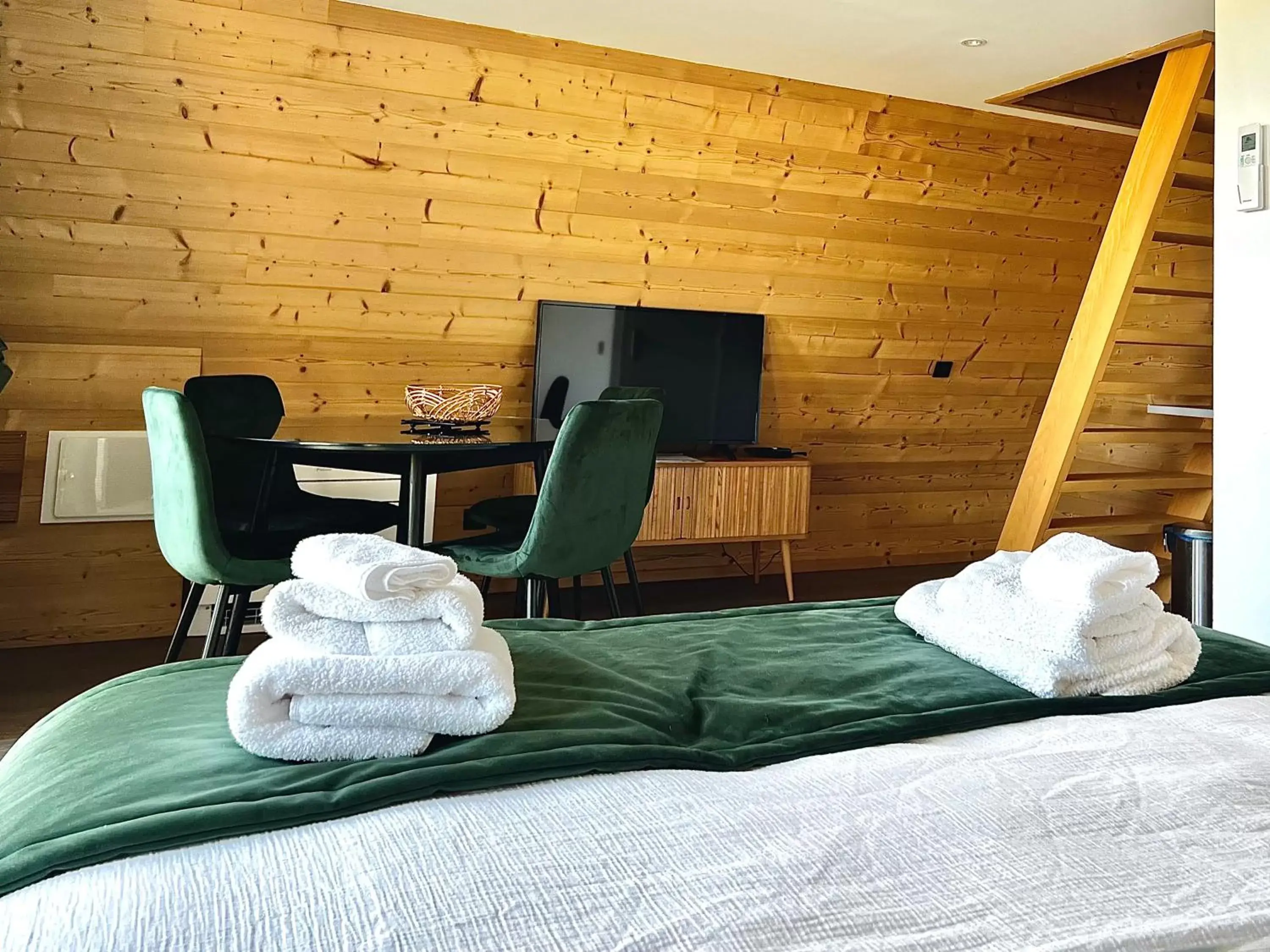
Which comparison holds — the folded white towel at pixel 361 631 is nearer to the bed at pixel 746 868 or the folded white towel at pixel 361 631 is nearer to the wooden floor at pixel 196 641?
the bed at pixel 746 868

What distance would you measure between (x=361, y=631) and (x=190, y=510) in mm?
1717

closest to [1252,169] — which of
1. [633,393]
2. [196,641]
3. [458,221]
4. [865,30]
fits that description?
[865,30]

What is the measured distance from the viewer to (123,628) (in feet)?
13.0

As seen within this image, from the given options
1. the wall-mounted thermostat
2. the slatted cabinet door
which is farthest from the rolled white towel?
the slatted cabinet door

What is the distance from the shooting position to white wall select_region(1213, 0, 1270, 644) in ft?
9.57

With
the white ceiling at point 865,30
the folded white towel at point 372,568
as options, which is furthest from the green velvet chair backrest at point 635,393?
the folded white towel at point 372,568

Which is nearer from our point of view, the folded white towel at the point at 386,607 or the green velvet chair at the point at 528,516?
the folded white towel at the point at 386,607

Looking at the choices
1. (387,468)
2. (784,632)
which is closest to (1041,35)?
(387,468)

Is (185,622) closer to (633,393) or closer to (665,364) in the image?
(633,393)

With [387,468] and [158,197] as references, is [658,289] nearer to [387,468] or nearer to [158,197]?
[387,468]

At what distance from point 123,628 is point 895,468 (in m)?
3.61

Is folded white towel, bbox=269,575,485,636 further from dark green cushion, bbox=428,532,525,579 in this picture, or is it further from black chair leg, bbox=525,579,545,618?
black chair leg, bbox=525,579,545,618

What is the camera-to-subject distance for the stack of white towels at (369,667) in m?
1.14

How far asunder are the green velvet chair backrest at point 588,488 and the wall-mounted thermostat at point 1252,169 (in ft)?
5.50
